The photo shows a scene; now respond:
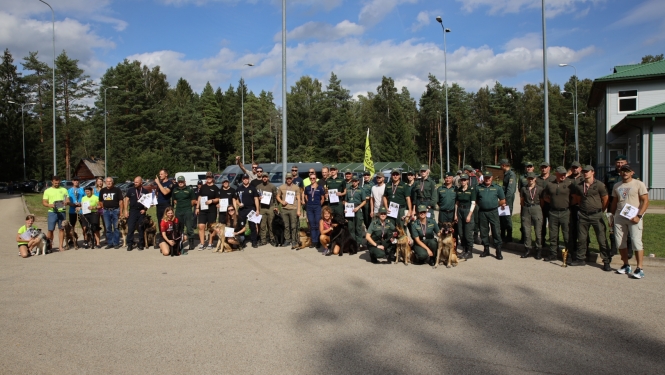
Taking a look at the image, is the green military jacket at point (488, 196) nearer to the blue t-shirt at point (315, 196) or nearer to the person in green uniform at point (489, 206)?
the person in green uniform at point (489, 206)

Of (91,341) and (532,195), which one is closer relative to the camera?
(91,341)

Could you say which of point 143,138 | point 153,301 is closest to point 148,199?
point 153,301

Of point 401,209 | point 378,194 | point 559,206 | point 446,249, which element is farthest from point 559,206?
point 378,194

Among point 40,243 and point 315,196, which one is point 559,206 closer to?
point 315,196

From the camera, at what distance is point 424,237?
9.85 meters

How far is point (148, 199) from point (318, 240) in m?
4.67

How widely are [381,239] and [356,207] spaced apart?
184 centimetres

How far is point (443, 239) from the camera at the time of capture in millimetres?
9398

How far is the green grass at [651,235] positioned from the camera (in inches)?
400

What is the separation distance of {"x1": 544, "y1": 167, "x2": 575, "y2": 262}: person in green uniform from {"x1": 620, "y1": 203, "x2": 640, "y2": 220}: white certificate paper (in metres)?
1.24

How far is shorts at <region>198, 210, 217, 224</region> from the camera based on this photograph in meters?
12.6

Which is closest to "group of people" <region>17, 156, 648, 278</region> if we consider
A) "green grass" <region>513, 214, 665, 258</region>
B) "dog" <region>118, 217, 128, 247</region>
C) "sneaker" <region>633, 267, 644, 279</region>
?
"sneaker" <region>633, 267, 644, 279</region>

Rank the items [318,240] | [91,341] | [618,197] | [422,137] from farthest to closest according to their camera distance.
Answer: [422,137], [318,240], [618,197], [91,341]

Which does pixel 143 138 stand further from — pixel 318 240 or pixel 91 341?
pixel 91 341
